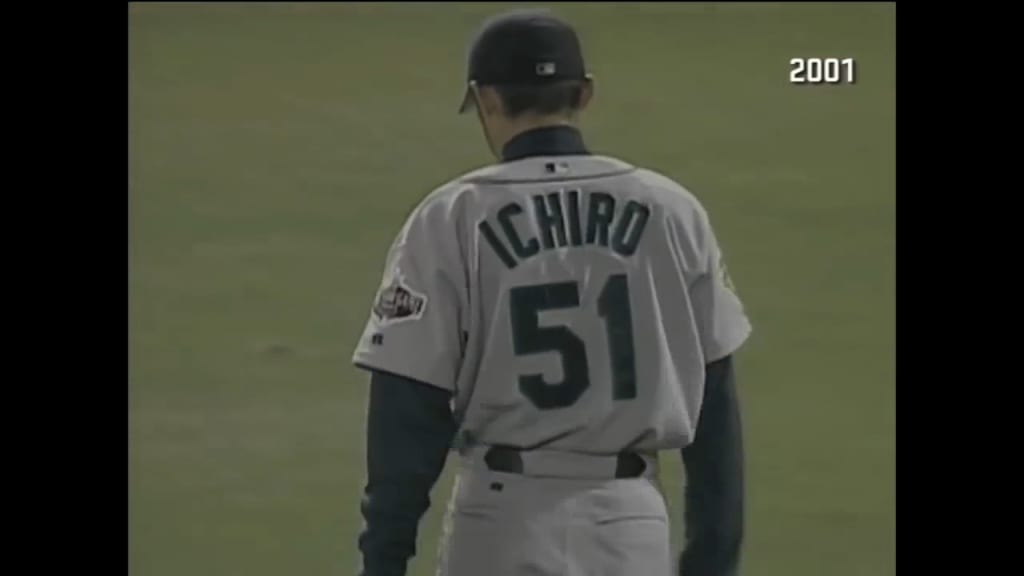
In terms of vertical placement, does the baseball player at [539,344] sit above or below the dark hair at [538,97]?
below

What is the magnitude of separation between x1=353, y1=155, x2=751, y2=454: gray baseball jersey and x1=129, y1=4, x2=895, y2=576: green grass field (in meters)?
2.31

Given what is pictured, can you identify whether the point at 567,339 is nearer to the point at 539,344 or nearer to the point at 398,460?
the point at 539,344

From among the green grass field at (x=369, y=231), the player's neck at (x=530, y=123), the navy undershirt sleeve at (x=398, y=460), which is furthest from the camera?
the green grass field at (x=369, y=231)

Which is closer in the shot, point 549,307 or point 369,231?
point 549,307

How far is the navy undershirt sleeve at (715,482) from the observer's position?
288 centimetres

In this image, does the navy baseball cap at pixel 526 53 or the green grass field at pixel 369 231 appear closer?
the navy baseball cap at pixel 526 53

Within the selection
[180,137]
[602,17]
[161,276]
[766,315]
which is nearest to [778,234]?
[766,315]

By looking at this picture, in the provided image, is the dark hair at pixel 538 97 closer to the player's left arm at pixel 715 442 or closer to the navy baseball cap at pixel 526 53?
the navy baseball cap at pixel 526 53

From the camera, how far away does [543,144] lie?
2820 mm

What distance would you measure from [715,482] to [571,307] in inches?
14.1

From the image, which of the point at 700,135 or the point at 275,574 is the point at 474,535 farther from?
the point at 700,135

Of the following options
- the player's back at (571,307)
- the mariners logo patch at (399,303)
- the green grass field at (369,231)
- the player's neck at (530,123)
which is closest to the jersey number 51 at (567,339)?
the player's back at (571,307)

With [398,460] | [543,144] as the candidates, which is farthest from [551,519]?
[543,144]

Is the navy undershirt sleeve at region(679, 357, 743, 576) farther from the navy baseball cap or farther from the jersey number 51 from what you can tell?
the navy baseball cap
